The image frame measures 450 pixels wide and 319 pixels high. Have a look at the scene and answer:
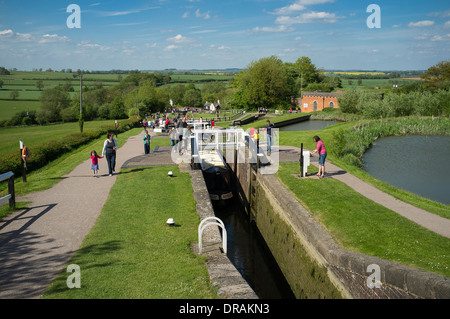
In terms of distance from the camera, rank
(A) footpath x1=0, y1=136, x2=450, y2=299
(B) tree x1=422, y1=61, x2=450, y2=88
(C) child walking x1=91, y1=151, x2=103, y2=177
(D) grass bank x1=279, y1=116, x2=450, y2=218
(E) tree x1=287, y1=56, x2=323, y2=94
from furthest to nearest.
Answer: (E) tree x1=287, y1=56, x2=323, y2=94, (B) tree x1=422, y1=61, x2=450, y2=88, (C) child walking x1=91, y1=151, x2=103, y2=177, (D) grass bank x1=279, y1=116, x2=450, y2=218, (A) footpath x1=0, y1=136, x2=450, y2=299

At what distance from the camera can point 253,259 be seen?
12664mm

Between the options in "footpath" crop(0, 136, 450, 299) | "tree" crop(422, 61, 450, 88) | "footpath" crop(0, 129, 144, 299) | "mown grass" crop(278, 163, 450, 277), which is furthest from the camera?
"tree" crop(422, 61, 450, 88)

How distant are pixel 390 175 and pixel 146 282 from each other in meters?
16.8

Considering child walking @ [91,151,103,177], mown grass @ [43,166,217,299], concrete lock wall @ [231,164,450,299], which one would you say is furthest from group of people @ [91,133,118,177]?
concrete lock wall @ [231,164,450,299]

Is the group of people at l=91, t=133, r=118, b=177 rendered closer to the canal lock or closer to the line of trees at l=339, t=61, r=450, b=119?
the canal lock

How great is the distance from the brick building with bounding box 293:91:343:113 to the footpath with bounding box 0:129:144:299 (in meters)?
54.7

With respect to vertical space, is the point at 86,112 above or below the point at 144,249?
above

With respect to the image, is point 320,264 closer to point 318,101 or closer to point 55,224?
point 55,224

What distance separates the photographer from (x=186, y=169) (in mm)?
15953

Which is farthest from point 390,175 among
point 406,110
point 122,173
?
point 406,110

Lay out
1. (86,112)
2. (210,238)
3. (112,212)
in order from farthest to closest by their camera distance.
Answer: (86,112) → (112,212) → (210,238)

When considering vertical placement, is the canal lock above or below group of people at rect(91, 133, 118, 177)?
below

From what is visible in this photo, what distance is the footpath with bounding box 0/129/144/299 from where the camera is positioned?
635 cm
